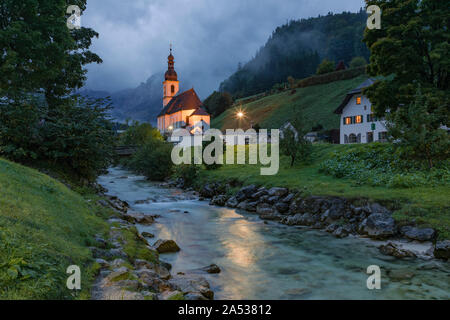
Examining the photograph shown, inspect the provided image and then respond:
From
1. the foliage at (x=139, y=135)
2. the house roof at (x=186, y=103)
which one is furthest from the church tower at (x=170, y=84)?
the foliage at (x=139, y=135)

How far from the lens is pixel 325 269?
10234 mm

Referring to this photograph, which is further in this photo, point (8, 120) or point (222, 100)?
point (222, 100)

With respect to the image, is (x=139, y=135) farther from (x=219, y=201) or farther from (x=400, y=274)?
(x=400, y=274)

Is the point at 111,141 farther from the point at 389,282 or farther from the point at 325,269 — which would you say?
the point at 389,282

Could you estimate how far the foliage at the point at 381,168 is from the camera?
1731cm

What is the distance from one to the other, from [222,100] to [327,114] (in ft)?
189

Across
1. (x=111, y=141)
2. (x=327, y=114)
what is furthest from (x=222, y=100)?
(x=111, y=141)

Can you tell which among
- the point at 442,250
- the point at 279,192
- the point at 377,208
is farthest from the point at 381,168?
the point at 442,250

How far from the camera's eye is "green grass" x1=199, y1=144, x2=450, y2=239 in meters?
13.1

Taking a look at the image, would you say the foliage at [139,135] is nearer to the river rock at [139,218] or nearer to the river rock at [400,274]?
the river rock at [139,218]

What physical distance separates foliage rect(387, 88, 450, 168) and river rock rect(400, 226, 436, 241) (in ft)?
27.4

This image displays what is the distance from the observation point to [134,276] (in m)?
6.85
